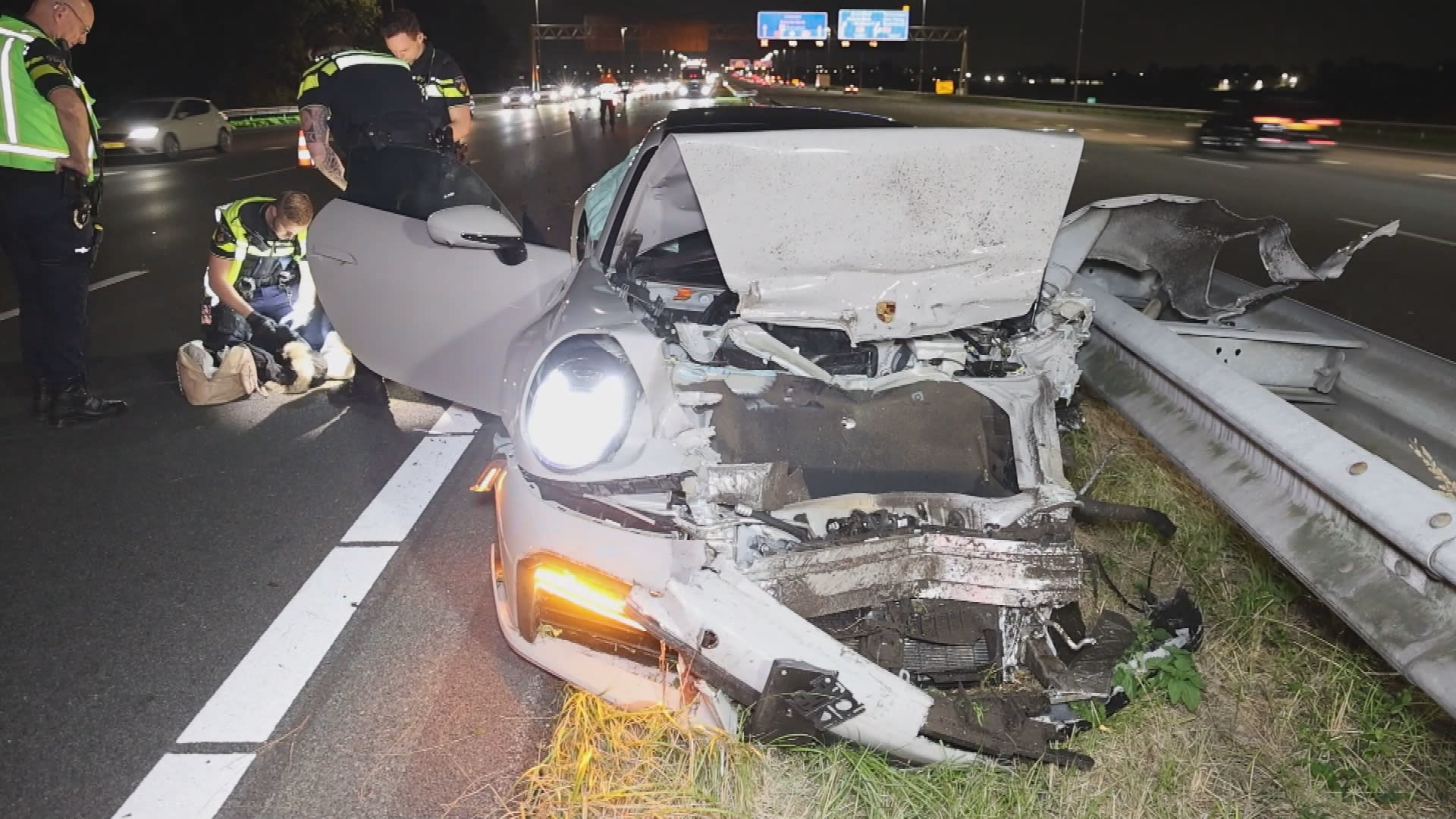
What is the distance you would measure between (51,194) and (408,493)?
2.54 m

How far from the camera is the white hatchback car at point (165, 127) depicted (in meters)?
18.3

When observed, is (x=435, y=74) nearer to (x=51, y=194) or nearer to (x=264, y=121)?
(x=51, y=194)

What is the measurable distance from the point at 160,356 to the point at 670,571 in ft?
17.0

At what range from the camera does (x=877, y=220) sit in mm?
3150

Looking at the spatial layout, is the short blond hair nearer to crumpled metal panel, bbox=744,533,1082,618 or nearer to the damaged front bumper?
the damaged front bumper

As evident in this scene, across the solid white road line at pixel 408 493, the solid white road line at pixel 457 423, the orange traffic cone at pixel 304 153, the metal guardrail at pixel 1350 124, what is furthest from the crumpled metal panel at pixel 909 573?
the metal guardrail at pixel 1350 124

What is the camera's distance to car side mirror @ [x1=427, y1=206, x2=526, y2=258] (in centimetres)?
349

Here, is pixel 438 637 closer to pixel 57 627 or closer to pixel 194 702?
pixel 194 702

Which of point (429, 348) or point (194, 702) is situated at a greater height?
point (429, 348)

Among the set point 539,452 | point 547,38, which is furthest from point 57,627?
point 547,38

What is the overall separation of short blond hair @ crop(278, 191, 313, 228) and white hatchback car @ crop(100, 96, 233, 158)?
15.0 metres

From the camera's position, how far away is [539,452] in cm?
268

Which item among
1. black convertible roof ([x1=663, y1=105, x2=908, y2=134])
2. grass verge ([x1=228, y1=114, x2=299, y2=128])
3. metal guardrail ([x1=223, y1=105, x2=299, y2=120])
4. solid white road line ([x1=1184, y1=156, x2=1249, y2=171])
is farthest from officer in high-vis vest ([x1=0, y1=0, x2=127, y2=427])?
metal guardrail ([x1=223, y1=105, x2=299, y2=120])

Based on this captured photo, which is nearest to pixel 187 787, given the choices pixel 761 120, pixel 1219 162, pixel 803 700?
pixel 803 700
